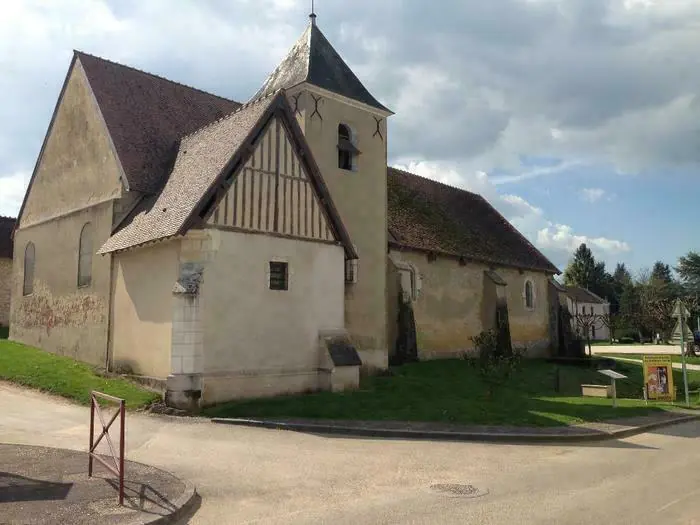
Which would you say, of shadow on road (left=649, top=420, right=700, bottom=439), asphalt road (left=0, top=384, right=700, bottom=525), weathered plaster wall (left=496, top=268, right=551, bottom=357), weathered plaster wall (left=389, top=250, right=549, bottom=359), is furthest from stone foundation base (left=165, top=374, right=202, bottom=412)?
weathered plaster wall (left=496, top=268, right=551, bottom=357)

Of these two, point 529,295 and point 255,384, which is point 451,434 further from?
point 529,295

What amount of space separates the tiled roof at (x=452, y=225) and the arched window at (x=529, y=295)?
1016 millimetres

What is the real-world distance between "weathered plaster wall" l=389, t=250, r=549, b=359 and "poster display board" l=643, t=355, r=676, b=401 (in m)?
7.77

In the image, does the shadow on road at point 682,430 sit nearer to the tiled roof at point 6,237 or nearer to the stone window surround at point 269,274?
the stone window surround at point 269,274

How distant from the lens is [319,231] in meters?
18.2

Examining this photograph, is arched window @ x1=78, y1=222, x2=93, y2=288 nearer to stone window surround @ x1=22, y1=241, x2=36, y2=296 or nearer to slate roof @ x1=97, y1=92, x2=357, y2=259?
slate roof @ x1=97, y1=92, x2=357, y2=259

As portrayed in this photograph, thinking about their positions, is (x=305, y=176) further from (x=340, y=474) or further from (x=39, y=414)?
(x=340, y=474)

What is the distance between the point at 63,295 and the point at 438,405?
44.8ft

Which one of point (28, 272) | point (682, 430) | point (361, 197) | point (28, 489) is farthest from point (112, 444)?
point (28, 272)

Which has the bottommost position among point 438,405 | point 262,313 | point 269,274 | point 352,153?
point 438,405

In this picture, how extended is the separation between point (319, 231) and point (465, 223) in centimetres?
1547

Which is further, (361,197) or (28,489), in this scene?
(361,197)

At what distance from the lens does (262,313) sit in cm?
1644

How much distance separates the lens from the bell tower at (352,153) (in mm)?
21422
